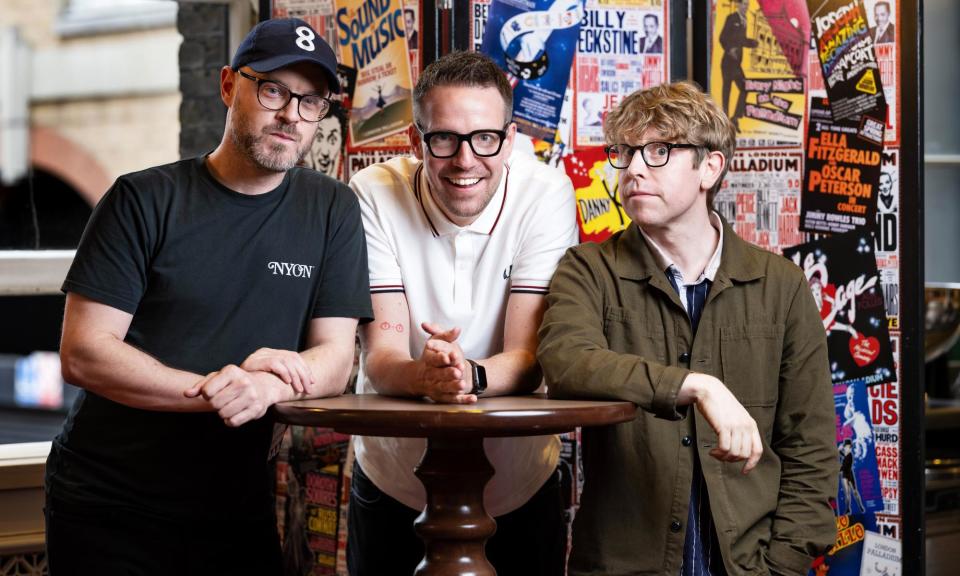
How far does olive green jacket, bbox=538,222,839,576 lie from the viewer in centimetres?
204

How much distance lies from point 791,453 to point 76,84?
16.3 metres

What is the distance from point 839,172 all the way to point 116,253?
1.98 m

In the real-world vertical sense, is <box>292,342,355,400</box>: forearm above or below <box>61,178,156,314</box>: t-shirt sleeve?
below

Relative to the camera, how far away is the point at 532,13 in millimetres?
3029

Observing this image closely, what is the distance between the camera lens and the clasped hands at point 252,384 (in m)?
1.89

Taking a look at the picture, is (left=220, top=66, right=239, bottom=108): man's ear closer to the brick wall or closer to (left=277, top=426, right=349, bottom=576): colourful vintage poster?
(left=277, top=426, right=349, bottom=576): colourful vintage poster

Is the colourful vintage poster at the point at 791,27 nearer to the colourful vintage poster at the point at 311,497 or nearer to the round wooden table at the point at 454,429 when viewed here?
the round wooden table at the point at 454,429

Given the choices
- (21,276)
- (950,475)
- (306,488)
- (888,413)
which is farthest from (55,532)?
(950,475)

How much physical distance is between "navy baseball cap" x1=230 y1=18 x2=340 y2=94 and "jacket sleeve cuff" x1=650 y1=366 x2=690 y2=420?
0.91 m

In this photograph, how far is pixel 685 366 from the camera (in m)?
2.10

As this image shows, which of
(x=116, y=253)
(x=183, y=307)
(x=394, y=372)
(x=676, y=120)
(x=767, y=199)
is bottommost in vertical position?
(x=394, y=372)

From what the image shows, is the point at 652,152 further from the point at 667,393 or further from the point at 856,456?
the point at 856,456

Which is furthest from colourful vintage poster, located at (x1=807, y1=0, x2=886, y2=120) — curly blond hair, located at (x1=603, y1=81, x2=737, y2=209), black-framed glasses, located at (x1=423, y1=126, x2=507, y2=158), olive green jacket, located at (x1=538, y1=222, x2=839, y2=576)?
black-framed glasses, located at (x1=423, y1=126, x2=507, y2=158)

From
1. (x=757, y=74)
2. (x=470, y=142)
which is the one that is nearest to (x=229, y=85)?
(x=470, y=142)
